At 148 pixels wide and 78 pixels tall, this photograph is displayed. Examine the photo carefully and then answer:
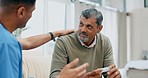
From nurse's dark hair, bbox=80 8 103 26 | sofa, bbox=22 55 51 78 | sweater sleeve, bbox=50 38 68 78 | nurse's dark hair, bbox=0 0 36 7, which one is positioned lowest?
sofa, bbox=22 55 51 78

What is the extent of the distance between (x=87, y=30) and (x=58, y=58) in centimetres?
35

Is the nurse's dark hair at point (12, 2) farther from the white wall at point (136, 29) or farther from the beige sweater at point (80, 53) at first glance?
the white wall at point (136, 29)

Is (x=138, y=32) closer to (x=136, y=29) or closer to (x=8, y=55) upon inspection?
(x=136, y=29)

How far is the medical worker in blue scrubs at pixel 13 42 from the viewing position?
960 mm

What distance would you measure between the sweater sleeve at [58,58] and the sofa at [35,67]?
639 mm

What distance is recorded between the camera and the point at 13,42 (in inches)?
39.2

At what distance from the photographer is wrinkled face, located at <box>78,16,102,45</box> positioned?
1962 millimetres

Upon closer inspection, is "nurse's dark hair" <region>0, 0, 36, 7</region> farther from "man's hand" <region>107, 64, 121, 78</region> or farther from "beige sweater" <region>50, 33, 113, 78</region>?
"man's hand" <region>107, 64, 121, 78</region>

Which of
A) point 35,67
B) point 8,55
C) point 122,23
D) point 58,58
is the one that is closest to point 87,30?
point 58,58

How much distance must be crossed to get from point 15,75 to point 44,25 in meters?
2.45

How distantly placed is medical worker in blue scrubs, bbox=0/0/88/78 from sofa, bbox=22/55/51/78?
1.34m

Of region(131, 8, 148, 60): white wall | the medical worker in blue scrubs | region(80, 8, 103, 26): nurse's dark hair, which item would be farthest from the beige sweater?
region(131, 8, 148, 60): white wall

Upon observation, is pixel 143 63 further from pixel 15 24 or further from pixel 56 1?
pixel 15 24

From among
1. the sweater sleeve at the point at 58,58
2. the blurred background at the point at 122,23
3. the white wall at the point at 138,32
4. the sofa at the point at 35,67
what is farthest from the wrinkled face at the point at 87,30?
the white wall at the point at 138,32
